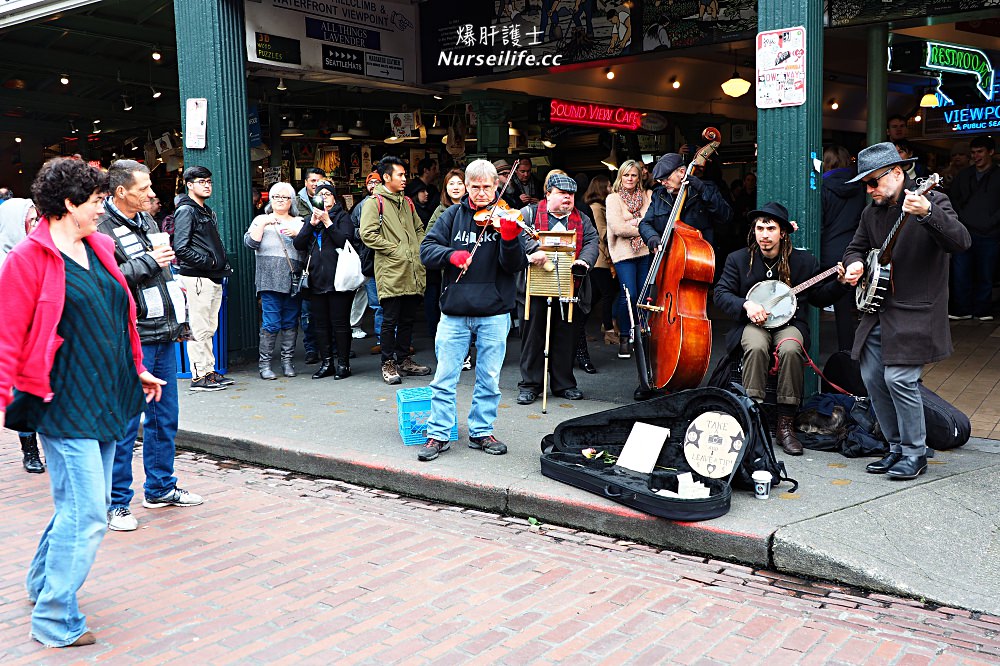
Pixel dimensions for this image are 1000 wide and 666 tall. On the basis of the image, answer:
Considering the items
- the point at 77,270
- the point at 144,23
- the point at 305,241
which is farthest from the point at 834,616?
the point at 144,23

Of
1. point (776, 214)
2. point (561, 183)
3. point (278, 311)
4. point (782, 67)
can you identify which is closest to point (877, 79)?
point (782, 67)

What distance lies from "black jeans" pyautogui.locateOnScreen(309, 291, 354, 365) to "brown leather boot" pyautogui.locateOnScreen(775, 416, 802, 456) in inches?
181

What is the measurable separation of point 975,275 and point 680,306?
20.1 feet

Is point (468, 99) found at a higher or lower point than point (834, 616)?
higher

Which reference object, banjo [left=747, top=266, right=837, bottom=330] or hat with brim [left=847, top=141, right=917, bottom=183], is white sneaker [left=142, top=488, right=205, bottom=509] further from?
hat with brim [left=847, top=141, right=917, bottom=183]

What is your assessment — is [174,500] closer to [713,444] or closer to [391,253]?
[713,444]

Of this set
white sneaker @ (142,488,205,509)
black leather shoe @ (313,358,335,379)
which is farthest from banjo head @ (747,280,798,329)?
black leather shoe @ (313,358,335,379)

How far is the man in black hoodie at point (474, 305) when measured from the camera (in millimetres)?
6242

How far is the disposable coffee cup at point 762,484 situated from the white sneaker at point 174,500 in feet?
11.3

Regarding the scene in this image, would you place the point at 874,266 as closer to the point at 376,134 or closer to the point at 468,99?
the point at 468,99

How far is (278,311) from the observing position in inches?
372

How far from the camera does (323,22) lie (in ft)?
36.8

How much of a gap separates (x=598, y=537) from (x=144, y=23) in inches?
458

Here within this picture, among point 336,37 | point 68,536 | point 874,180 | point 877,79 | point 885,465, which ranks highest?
point 336,37
